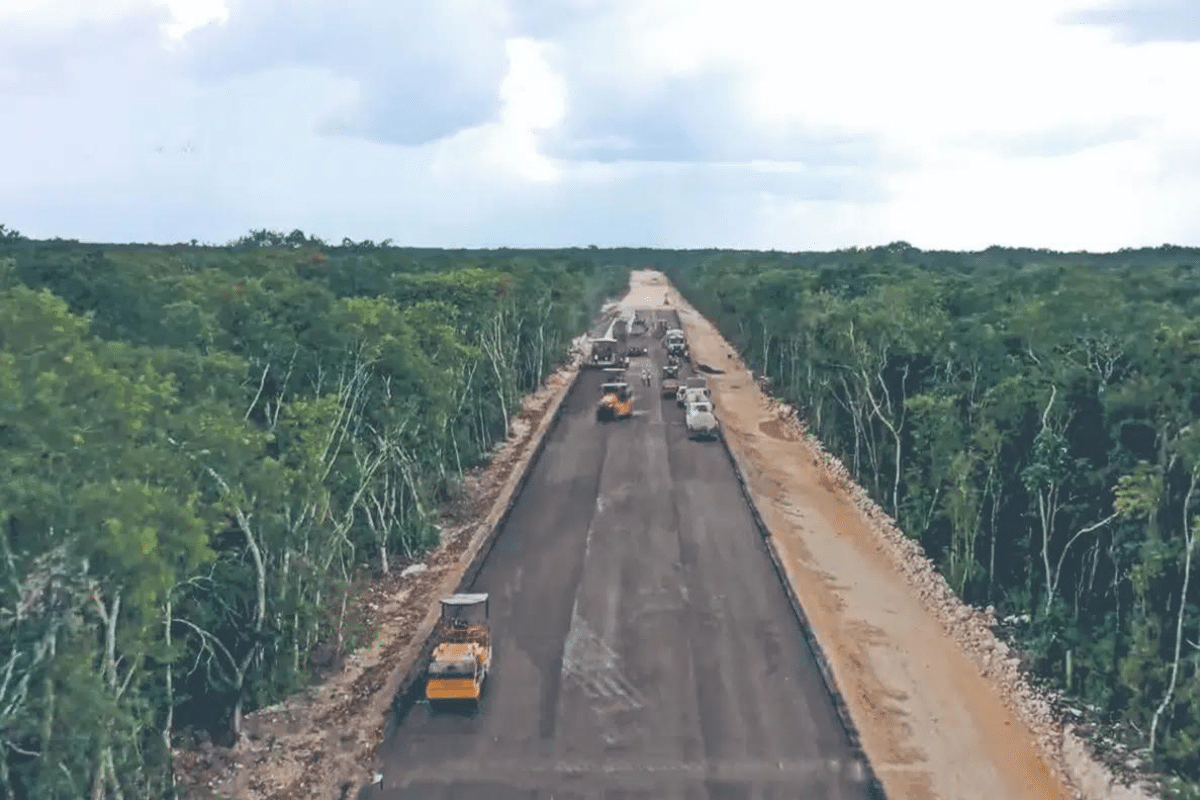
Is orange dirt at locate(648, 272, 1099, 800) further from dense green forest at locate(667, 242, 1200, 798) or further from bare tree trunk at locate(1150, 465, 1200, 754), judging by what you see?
bare tree trunk at locate(1150, 465, 1200, 754)

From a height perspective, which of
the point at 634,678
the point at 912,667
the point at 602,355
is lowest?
the point at 912,667

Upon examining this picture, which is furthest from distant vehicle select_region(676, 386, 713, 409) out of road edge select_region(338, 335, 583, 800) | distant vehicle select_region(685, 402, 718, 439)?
road edge select_region(338, 335, 583, 800)

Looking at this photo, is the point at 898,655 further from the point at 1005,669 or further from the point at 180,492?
the point at 180,492

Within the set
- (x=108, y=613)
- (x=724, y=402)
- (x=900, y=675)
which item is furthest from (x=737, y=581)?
(x=724, y=402)

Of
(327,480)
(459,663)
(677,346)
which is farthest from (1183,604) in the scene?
(677,346)

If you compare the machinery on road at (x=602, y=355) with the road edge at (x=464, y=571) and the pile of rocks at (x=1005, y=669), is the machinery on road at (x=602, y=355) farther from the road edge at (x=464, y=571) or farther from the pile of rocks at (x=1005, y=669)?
the pile of rocks at (x=1005, y=669)

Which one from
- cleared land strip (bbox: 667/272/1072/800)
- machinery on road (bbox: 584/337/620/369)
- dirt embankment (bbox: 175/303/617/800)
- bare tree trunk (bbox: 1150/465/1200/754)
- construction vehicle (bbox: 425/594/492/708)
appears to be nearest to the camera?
bare tree trunk (bbox: 1150/465/1200/754)
